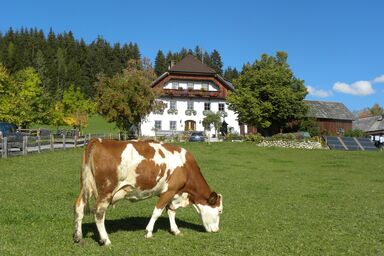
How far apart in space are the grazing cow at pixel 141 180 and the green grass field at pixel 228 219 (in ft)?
1.73

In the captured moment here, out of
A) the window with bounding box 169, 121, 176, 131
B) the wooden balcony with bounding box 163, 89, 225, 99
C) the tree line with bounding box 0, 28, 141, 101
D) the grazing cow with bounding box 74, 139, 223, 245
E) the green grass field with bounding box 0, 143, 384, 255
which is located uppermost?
the tree line with bounding box 0, 28, 141, 101

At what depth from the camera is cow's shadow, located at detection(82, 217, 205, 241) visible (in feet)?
29.9

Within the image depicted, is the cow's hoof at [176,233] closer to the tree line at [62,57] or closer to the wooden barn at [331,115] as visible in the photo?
the wooden barn at [331,115]

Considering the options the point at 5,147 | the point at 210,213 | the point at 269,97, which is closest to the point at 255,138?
the point at 269,97

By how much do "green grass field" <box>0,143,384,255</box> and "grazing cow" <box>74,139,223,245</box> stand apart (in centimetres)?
53

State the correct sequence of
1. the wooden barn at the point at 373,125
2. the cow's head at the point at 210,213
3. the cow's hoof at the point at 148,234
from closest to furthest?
the cow's hoof at the point at 148,234 → the cow's head at the point at 210,213 → the wooden barn at the point at 373,125

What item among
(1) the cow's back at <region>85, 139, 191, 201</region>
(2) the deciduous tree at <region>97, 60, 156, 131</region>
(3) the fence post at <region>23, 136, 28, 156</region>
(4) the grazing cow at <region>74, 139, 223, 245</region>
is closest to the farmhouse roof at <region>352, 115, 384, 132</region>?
(2) the deciduous tree at <region>97, 60, 156, 131</region>

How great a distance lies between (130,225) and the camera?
9.84 metres

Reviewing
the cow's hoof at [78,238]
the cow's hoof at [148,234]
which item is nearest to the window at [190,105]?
the cow's hoof at [148,234]

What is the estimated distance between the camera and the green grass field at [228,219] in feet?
25.8

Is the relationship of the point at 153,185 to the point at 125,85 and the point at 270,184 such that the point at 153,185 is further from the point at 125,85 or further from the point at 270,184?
the point at 125,85

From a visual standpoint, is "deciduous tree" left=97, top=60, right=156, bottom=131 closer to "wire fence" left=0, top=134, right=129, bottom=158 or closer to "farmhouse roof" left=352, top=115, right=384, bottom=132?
"wire fence" left=0, top=134, right=129, bottom=158

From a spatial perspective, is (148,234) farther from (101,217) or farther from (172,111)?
(172,111)

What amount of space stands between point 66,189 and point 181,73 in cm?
5830
